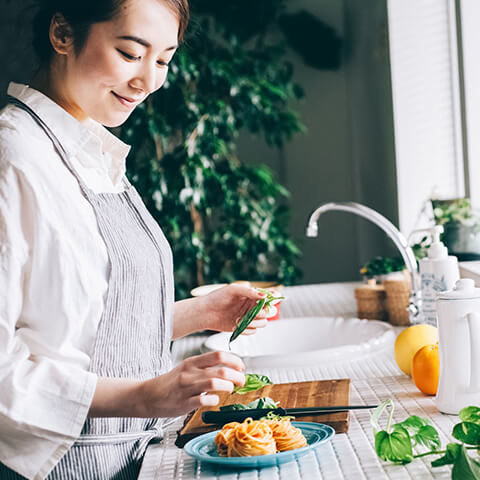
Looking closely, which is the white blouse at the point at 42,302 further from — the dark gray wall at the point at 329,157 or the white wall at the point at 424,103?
the dark gray wall at the point at 329,157

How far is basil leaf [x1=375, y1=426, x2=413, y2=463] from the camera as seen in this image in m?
0.76

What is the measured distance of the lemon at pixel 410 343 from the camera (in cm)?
120

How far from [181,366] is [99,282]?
17 cm

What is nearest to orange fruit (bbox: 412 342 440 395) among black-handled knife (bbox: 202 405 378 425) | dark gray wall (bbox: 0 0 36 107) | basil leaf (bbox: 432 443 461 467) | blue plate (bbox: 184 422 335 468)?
black-handled knife (bbox: 202 405 378 425)

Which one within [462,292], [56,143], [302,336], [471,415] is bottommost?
[302,336]

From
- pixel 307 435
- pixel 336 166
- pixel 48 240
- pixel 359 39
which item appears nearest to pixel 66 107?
pixel 48 240

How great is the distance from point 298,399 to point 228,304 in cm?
21

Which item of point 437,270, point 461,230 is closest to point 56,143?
point 437,270

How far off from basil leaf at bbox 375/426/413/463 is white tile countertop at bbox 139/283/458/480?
2 centimetres

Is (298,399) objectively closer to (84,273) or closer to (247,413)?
(247,413)

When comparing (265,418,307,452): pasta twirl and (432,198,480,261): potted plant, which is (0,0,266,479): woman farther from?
(432,198,480,261): potted plant

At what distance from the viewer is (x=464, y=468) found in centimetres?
65

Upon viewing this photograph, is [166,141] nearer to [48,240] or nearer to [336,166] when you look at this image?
[336,166]

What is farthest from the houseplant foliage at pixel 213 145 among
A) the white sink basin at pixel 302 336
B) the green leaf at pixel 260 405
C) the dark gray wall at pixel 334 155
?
the green leaf at pixel 260 405
